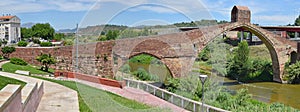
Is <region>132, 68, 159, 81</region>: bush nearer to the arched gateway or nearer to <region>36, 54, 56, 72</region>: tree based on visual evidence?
the arched gateway

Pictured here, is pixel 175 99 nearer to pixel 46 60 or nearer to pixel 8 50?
pixel 46 60

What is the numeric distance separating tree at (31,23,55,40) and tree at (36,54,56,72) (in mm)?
25765

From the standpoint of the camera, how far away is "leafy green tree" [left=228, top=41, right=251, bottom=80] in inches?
682

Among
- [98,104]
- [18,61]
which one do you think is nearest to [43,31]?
[18,61]

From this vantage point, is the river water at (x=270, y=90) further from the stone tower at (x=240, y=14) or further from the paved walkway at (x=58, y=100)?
the paved walkway at (x=58, y=100)

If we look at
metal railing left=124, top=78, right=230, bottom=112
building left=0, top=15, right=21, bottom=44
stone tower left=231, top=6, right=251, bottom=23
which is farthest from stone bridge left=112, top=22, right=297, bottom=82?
building left=0, top=15, right=21, bottom=44

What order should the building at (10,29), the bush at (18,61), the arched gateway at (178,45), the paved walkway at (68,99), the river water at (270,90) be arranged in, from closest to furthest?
the paved walkway at (68,99), the arched gateway at (178,45), the river water at (270,90), the bush at (18,61), the building at (10,29)

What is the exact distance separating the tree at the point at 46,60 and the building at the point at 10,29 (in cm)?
2891

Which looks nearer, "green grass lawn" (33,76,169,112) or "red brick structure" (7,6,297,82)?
"green grass lawn" (33,76,169,112)

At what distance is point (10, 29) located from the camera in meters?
39.8

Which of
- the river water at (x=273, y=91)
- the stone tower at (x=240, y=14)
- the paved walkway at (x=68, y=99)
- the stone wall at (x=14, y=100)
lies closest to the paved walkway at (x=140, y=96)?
the paved walkway at (x=68, y=99)

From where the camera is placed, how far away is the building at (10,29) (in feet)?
131

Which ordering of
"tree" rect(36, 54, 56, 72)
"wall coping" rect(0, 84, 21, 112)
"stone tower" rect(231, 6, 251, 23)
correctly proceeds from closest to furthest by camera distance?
1. "wall coping" rect(0, 84, 21, 112)
2. "tree" rect(36, 54, 56, 72)
3. "stone tower" rect(231, 6, 251, 23)

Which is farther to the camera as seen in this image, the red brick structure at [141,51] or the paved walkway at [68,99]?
the red brick structure at [141,51]
